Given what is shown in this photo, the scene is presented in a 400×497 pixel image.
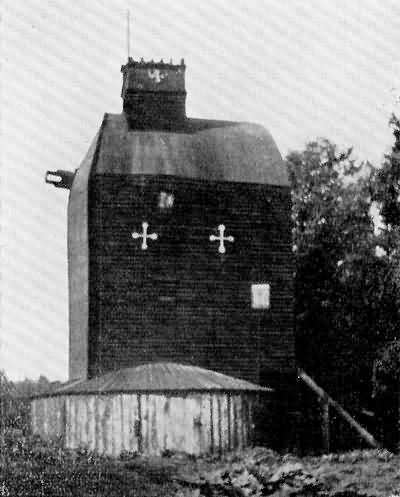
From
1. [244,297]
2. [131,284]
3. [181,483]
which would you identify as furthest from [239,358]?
[181,483]

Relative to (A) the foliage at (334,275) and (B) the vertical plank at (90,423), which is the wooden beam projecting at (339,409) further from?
(B) the vertical plank at (90,423)

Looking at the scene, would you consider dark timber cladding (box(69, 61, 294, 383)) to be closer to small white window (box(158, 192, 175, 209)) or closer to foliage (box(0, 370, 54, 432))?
small white window (box(158, 192, 175, 209))

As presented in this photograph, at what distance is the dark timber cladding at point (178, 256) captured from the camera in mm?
30156

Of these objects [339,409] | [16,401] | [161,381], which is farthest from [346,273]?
[16,401]

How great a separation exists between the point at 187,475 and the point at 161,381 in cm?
665

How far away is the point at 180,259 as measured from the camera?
101 feet

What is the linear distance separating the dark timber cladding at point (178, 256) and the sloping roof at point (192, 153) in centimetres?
5

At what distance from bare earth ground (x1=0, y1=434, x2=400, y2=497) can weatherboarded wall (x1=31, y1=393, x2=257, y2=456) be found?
0.71m

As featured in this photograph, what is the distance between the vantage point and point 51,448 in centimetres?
2691

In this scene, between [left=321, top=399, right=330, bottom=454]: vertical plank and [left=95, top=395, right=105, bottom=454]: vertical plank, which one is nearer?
[left=95, top=395, right=105, bottom=454]: vertical plank

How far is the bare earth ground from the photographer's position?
16.7 metres

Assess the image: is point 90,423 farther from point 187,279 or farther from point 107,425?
point 187,279

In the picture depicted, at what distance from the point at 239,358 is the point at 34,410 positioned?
7311mm

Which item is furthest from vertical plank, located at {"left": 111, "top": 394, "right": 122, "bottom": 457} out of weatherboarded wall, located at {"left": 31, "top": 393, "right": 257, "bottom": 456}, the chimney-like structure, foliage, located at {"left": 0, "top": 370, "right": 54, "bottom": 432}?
the chimney-like structure
